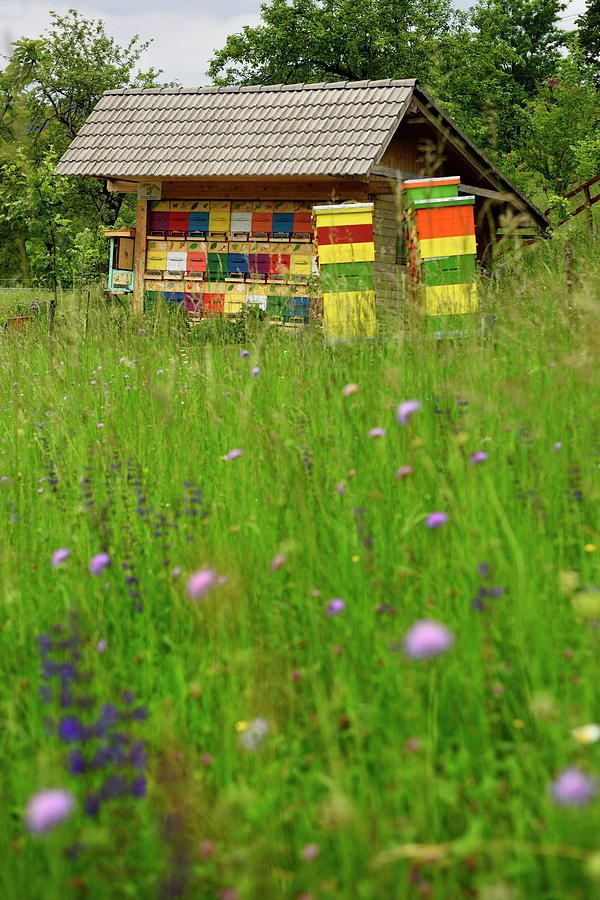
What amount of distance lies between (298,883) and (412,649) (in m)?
0.62

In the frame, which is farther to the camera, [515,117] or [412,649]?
[515,117]

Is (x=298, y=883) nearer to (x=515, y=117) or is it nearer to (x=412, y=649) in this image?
(x=412, y=649)

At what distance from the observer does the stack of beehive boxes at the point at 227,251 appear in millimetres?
14680

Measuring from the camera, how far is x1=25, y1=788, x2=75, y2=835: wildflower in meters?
1.12

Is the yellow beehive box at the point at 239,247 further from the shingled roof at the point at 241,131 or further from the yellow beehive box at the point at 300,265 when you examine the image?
the shingled roof at the point at 241,131

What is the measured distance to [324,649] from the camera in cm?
217

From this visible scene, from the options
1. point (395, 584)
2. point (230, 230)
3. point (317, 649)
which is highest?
point (230, 230)

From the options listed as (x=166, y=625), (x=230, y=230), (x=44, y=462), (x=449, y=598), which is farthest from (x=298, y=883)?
(x=230, y=230)

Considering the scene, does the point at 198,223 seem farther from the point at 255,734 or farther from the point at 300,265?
the point at 255,734

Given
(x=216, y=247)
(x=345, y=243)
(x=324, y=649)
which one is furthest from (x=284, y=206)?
(x=324, y=649)

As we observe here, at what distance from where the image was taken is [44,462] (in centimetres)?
412

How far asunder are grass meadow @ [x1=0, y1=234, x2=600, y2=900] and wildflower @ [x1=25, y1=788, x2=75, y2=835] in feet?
0.04

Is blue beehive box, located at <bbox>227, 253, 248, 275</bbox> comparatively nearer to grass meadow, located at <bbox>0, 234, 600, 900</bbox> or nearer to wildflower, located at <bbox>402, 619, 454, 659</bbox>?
grass meadow, located at <bbox>0, 234, 600, 900</bbox>

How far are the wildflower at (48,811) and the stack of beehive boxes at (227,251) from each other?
1318 cm
